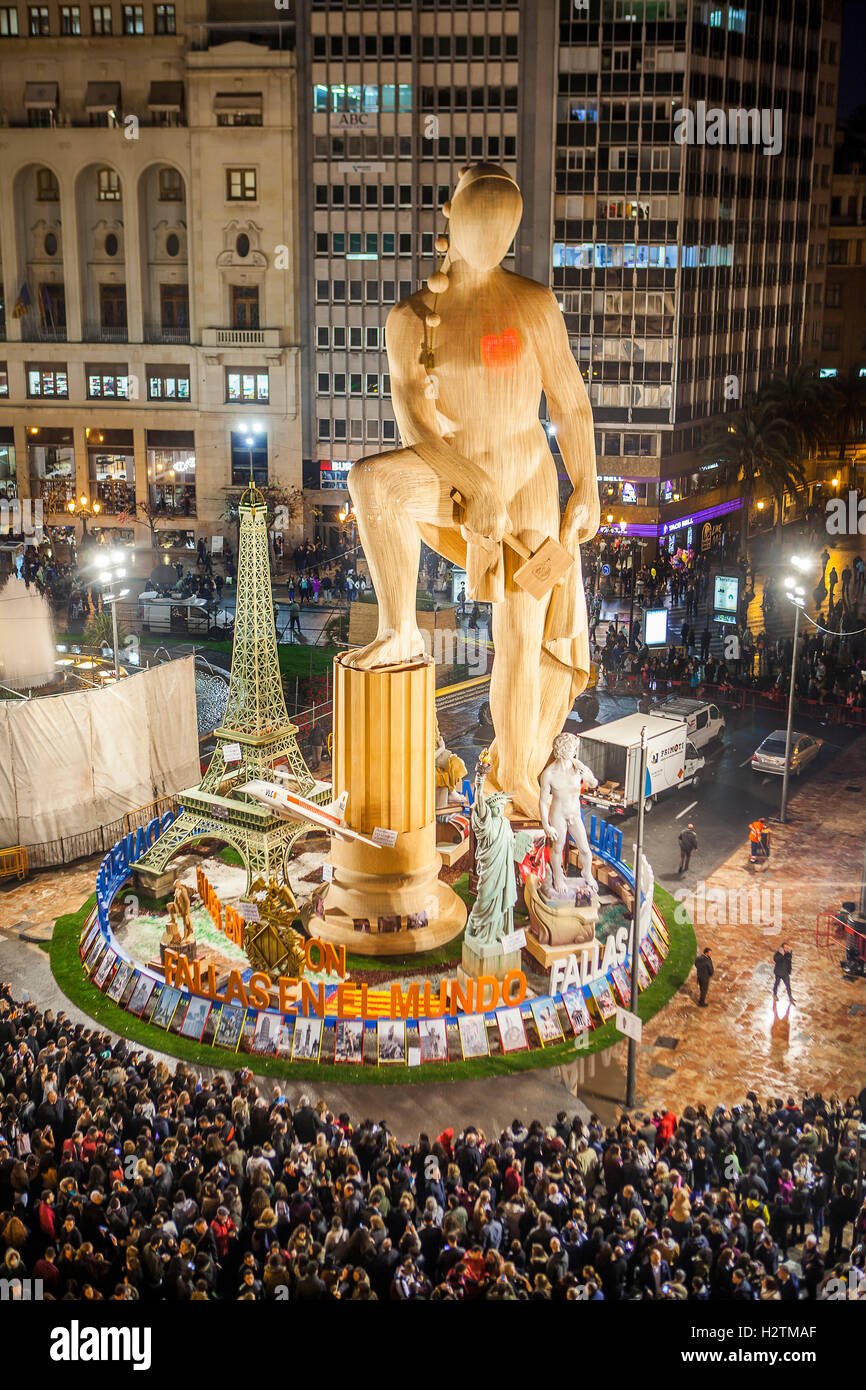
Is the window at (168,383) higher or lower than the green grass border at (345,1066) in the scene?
higher

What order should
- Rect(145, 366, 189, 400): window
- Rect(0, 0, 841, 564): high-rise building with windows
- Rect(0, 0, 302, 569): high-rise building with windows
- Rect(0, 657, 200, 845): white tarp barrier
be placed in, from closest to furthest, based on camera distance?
Rect(0, 657, 200, 845): white tarp barrier → Rect(0, 0, 841, 564): high-rise building with windows → Rect(0, 0, 302, 569): high-rise building with windows → Rect(145, 366, 189, 400): window

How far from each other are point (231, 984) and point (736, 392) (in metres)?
67.1

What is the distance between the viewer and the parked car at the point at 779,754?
39.7m

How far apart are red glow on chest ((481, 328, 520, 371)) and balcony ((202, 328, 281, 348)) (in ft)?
191

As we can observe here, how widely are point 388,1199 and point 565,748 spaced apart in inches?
378

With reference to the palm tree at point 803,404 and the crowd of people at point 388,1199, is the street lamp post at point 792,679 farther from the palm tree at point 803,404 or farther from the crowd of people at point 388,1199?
the palm tree at point 803,404

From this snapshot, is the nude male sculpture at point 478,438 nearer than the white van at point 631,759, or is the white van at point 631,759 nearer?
the nude male sculpture at point 478,438

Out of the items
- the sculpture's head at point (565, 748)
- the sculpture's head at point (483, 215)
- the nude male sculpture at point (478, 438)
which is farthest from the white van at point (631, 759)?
the sculpture's head at point (483, 215)

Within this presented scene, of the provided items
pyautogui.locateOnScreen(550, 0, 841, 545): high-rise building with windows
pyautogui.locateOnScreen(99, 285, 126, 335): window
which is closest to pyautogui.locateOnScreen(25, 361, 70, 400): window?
pyautogui.locateOnScreen(99, 285, 126, 335): window

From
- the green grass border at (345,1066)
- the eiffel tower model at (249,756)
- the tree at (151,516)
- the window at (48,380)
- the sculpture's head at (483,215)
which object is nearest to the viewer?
the green grass border at (345,1066)

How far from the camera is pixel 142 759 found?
35.6 m

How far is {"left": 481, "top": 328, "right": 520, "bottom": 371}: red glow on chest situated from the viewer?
80.1 ft

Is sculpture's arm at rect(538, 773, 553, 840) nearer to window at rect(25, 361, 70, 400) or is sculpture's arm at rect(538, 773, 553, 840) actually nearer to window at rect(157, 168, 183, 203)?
Result: window at rect(25, 361, 70, 400)

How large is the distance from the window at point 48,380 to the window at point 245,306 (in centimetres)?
1102
